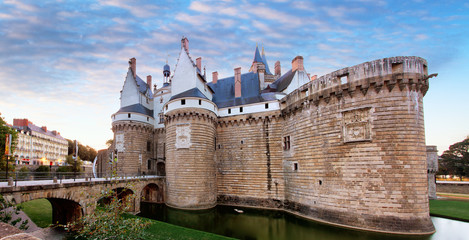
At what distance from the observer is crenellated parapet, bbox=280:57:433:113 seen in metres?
14.3

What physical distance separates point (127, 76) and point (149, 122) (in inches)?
267

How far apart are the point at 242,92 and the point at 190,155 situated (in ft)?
32.4

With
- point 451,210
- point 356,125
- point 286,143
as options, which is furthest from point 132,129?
point 451,210

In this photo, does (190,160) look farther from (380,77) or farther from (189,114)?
(380,77)

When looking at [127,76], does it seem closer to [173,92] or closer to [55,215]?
[173,92]

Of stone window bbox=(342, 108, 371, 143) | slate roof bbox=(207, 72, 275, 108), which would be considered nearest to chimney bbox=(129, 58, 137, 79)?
slate roof bbox=(207, 72, 275, 108)

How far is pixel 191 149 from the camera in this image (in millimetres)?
21734

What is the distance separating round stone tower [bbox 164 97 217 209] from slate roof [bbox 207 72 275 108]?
3.78m

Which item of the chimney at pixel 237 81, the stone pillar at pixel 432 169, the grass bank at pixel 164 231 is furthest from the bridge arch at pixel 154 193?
the stone pillar at pixel 432 169

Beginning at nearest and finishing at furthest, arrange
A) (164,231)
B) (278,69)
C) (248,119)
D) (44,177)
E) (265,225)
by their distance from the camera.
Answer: (44,177), (164,231), (265,225), (248,119), (278,69)

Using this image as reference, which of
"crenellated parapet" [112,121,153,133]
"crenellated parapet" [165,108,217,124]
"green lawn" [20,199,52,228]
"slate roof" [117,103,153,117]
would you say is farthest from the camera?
"slate roof" [117,103,153,117]

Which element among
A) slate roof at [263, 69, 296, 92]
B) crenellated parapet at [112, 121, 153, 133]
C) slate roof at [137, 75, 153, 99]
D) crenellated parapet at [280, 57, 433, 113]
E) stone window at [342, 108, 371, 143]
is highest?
slate roof at [137, 75, 153, 99]

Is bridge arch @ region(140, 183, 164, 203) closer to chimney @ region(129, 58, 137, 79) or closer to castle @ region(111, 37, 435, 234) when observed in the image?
castle @ region(111, 37, 435, 234)

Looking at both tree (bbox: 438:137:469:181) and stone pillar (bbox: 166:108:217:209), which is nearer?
stone pillar (bbox: 166:108:217:209)
